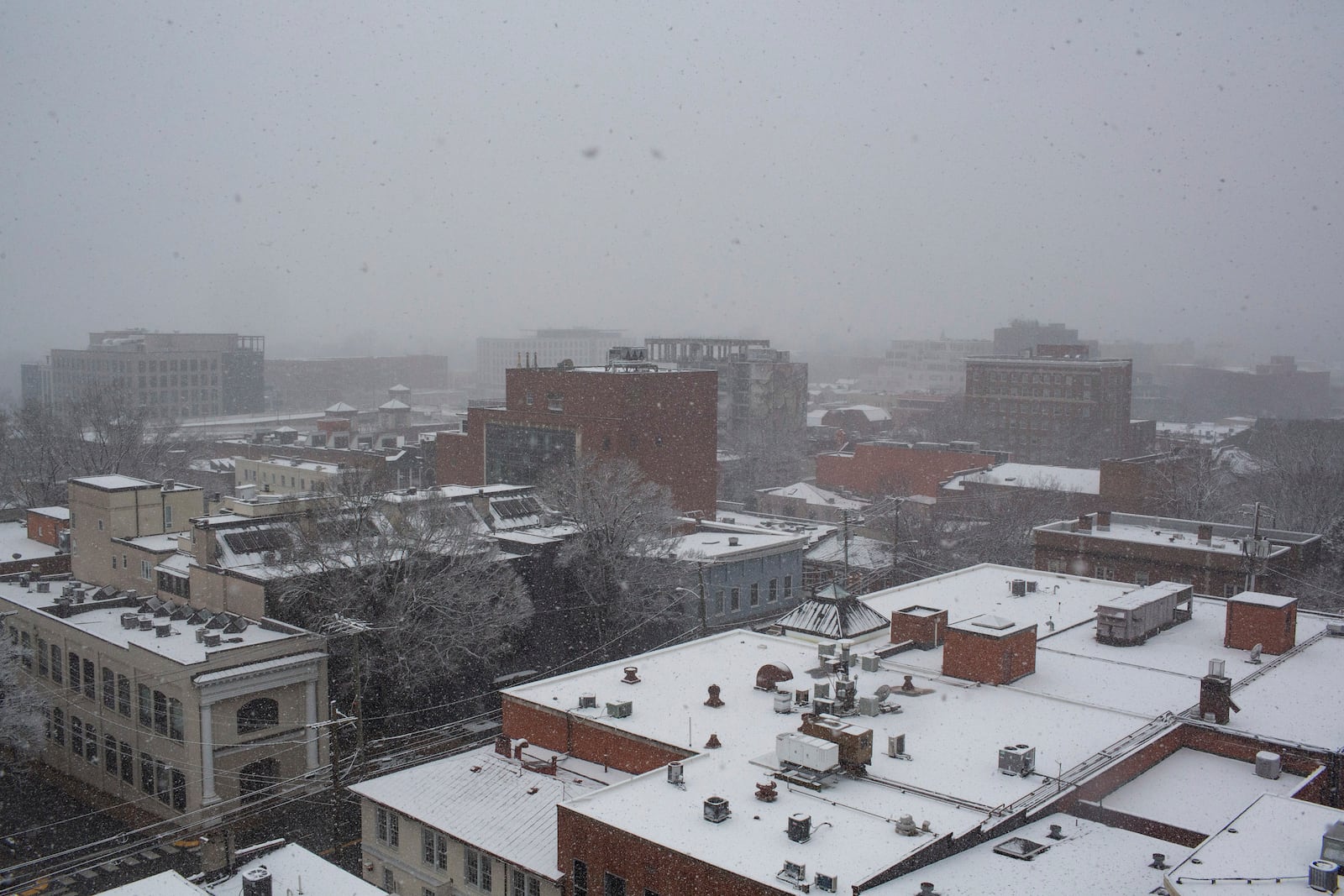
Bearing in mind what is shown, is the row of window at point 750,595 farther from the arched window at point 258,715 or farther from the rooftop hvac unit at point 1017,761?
the rooftop hvac unit at point 1017,761

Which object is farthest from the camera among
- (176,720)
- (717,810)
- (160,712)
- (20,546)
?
(20,546)

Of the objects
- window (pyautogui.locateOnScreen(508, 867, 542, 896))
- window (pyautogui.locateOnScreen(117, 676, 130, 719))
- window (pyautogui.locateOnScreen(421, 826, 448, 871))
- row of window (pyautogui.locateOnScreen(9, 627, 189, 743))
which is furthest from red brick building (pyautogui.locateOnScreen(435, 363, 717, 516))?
window (pyautogui.locateOnScreen(508, 867, 542, 896))

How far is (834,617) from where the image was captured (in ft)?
86.5

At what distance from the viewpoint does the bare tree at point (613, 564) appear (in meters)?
35.0

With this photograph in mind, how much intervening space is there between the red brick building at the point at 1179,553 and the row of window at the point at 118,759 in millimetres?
29605

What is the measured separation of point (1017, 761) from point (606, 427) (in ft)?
106

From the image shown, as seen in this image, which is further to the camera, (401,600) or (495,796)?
(401,600)

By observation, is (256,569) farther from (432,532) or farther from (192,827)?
(192,827)

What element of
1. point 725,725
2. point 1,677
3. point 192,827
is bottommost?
point 192,827

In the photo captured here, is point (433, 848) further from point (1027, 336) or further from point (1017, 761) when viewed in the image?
point (1027, 336)

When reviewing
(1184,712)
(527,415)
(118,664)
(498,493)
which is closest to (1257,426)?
(527,415)

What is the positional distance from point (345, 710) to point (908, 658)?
48.4 ft

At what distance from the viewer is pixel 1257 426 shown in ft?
320

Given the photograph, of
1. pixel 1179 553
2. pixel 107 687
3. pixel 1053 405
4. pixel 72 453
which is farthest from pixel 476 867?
pixel 1053 405
